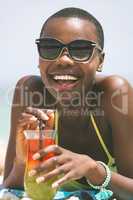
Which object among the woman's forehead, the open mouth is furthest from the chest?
the woman's forehead

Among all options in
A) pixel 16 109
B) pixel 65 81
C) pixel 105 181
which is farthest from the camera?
pixel 16 109

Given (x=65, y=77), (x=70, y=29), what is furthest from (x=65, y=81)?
(x=70, y=29)

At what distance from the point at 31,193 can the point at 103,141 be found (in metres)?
0.27

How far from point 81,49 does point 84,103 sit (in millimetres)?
171

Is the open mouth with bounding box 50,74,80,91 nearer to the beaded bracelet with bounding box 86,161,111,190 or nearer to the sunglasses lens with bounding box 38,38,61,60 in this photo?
the sunglasses lens with bounding box 38,38,61,60

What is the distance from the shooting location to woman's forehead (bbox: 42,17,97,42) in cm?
98

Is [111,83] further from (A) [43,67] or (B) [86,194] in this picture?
(B) [86,194]

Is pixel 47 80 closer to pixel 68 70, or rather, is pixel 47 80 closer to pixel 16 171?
pixel 68 70

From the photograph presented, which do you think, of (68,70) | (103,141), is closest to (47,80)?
(68,70)

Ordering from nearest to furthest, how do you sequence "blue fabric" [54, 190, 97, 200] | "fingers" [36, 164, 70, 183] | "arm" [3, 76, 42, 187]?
"fingers" [36, 164, 70, 183] < "blue fabric" [54, 190, 97, 200] < "arm" [3, 76, 42, 187]

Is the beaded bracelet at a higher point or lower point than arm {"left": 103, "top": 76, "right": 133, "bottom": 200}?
lower

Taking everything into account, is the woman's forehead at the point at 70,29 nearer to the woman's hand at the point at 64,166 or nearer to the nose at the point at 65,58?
the nose at the point at 65,58

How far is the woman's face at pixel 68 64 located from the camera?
3.23 feet

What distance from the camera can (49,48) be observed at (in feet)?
3.24
